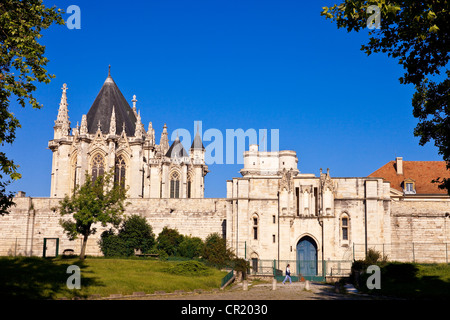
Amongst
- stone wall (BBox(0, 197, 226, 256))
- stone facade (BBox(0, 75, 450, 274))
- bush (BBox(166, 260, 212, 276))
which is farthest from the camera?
stone wall (BBox(0, 197, 226, 256))

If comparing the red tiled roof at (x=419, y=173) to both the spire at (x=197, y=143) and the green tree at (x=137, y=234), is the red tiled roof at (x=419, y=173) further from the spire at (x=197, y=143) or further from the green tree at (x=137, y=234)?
the spire at (x=197, y=143)

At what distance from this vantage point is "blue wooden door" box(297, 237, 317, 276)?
137 ft

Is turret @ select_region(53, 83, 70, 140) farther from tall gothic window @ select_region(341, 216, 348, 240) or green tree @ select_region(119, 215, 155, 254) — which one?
tall gothic window @ select_region(341, 216, 348, 240)

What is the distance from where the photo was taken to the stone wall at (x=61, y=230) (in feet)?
161

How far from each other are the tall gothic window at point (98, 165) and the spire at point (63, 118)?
446 cm

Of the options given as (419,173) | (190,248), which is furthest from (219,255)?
(419,173)

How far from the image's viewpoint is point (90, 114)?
220ft

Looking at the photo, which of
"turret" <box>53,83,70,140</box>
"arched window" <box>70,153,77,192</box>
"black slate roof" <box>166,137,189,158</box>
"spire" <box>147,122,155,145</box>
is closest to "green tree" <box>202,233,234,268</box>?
"arched window" <box>70,153,77,192</box>

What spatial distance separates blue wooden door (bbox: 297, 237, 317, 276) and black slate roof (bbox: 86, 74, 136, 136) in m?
30.3

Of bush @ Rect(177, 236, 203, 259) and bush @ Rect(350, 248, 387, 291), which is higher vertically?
bush @ Rect(177, 236, 203, 259)

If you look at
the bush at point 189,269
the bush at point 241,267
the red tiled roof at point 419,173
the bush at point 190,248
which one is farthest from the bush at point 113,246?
the red tiled roof at point 419,173
